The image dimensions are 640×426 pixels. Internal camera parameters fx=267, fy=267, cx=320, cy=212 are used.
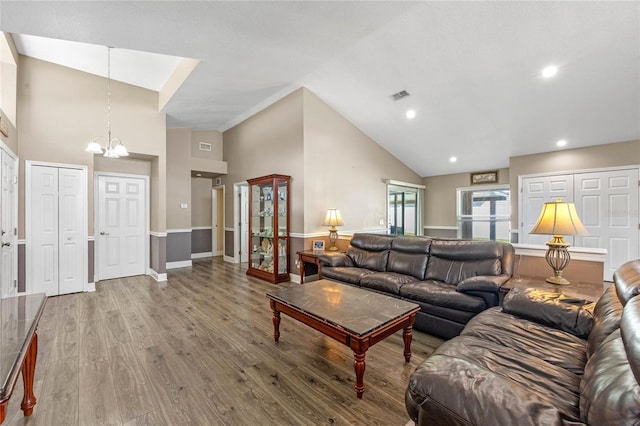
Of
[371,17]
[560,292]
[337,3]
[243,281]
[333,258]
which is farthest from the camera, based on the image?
[243,281]

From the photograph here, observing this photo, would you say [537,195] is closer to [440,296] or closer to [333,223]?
[333,223]

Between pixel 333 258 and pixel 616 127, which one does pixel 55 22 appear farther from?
pixel 616 127

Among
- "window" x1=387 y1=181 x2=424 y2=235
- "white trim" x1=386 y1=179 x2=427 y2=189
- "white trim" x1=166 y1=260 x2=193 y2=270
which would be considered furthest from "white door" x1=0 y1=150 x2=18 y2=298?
"window" x1=387 y1=181 x2=424 y2=235

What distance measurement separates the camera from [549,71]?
3439 millimetres

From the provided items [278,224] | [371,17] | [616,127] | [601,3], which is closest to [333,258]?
[278,224]

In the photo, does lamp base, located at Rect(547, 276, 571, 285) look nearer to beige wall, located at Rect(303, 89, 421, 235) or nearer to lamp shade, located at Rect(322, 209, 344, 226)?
lamp shade, located at Rect(322, 209, 344, 226)

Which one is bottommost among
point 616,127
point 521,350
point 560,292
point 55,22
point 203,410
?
point 203,410

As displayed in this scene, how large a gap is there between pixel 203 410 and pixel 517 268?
3.33 m

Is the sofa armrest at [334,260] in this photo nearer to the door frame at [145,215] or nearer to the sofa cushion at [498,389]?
the sofa cushion at [498,389]

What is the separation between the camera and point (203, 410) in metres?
1.74

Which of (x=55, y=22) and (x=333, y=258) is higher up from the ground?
(x=55, y=22)

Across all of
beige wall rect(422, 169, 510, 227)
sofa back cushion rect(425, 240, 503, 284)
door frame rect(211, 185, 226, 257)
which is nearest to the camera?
sofa back cushion rect(425, 240, 503, 284)

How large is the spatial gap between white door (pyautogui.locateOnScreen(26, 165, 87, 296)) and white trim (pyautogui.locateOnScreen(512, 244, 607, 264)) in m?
6.22

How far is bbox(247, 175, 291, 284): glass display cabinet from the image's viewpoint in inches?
194
